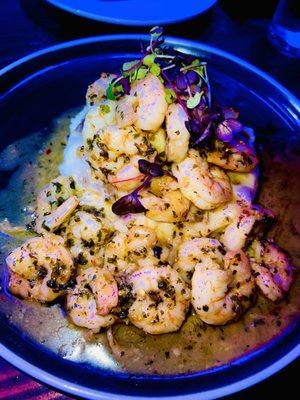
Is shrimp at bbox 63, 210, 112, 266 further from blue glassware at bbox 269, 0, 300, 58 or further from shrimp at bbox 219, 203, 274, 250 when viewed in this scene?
blue glassware at bbox 269, 0, 300, 58

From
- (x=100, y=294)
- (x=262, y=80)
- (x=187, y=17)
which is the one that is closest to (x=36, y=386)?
(x=100, y=294)

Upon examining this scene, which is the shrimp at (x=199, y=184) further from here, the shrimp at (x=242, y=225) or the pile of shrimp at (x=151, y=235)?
the shrimp at (x=242, y=225)

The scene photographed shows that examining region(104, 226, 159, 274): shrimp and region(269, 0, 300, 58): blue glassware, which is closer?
region(104, 226, 159, 274): shrimp

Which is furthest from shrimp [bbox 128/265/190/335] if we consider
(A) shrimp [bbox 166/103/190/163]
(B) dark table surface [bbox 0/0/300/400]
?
(B) dark table surface [bbox 0/0/300/400]

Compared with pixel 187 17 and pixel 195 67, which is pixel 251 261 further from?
pixel 187 17

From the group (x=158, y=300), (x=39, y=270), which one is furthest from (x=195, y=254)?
(x=39, y=270)

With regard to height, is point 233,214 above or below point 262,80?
below

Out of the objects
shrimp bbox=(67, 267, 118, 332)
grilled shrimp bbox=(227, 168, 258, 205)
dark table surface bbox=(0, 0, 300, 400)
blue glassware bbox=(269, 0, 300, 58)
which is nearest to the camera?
shrimp bbox=(67, 267, 118, 332)
